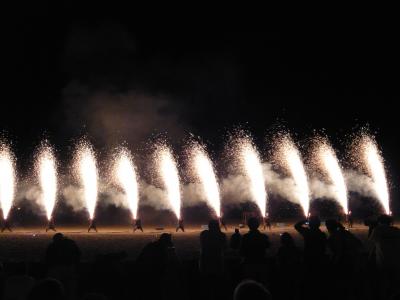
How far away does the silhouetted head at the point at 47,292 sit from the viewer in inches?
145

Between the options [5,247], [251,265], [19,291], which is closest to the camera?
[19,291]

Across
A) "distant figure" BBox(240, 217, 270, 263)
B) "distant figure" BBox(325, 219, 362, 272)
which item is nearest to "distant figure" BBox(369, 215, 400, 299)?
"distant figure" BBox(325, 219, 362, 272)

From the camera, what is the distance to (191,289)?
852 cm

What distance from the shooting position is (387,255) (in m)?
7.36

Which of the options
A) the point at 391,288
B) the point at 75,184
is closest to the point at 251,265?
the point at 391,288

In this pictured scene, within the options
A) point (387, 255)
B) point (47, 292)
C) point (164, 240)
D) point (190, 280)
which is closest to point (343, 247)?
point (387, 255)

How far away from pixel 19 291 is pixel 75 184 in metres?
43.0

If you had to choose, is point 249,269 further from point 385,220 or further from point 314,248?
point 385,220

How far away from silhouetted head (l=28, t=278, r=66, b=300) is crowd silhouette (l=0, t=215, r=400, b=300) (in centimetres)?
297

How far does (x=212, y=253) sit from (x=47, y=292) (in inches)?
188

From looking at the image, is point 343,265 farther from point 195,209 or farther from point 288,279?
point 195,209

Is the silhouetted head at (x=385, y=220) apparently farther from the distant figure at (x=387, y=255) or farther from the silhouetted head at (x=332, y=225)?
the silhouetted head at (x=332, y=225)

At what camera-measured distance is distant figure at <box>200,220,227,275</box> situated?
805 centimetres

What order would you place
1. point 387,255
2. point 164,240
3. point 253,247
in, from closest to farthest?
1. point 164,240
2. point 387,255
3. point 253,247
